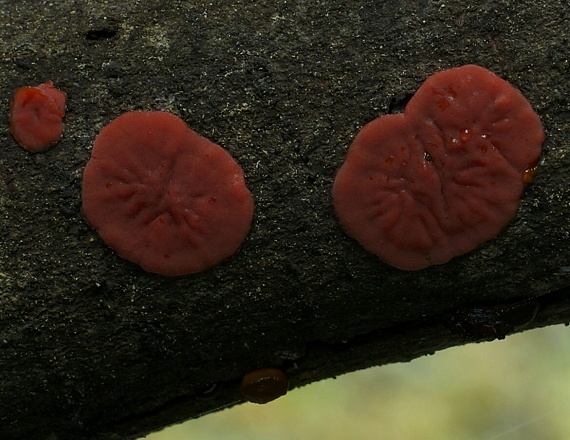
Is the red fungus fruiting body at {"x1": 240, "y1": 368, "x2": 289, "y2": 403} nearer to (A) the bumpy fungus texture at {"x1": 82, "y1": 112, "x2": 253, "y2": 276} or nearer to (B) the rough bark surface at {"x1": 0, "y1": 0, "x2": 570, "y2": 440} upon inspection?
(B) the rough bark surface at {"x1": 0, "y1": 0, "x2": 570, "y2": 440}

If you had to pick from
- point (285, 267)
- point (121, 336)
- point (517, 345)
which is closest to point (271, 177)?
point (285, 267)

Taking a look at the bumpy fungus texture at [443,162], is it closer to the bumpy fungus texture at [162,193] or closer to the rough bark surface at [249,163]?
the rough bark surface at [249,163]

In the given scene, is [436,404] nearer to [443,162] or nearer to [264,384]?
[264,384]

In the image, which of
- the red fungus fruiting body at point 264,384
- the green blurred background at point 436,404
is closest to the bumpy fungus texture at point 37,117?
the red fungus fruiting body at point 264,384

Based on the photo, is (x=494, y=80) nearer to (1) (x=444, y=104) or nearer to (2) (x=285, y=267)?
(1) (x=444, y=104)

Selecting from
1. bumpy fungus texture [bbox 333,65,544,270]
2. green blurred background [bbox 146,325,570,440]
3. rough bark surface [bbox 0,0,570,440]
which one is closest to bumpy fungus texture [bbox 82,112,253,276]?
rough bark surface [bbox 0,0,570,440]

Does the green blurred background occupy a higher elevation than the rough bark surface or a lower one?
lower
